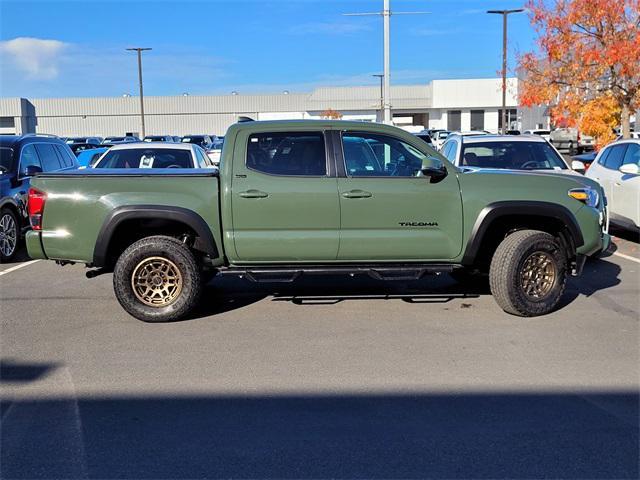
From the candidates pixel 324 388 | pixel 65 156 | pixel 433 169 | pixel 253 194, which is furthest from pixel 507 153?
pixel 65 156

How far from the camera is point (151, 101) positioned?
72.8 metres

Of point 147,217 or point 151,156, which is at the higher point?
point 151,156

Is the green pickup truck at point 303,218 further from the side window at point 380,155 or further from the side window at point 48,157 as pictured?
the side window at point 48,157

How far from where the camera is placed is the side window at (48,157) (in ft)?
37.5

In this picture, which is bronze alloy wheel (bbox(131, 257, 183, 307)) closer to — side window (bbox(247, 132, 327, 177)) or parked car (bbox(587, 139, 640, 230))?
side window (bbox(247, 132, 327, 177))

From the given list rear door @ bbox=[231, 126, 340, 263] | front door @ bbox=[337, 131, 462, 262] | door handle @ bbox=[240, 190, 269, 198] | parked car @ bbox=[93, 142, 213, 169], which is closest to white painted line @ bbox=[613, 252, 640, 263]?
front door @ bbox=[337, 131, 462, 262]

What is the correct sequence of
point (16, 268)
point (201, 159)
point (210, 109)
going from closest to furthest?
point (16, 268)
point (201, 159)
point (210, 109)

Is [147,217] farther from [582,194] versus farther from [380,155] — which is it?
[582,194]

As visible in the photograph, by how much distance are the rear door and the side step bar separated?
0.09 meters

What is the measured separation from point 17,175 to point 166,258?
5.46m

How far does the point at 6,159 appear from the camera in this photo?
419 inches

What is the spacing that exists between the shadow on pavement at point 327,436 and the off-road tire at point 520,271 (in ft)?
6.40

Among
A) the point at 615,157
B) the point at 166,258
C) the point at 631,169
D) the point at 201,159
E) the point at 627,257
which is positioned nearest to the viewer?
the point at 166,258

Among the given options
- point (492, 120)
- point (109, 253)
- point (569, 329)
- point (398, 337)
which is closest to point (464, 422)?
point (398, 337)
